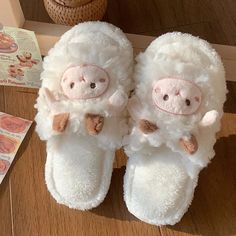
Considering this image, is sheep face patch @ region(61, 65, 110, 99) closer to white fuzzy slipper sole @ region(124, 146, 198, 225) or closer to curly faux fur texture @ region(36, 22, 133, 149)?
curly faux fur texture @ region(36, 22, 133, 149)

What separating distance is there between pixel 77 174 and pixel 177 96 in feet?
0.64

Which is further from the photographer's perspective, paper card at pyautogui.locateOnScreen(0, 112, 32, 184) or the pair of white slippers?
paper card at pyautogui.locateOnScreen(0, 112, 32, 184)

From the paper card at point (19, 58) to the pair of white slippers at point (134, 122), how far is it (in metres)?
0.08

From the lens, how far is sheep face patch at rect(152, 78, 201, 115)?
0.68 meters

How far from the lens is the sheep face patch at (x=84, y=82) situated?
0.70 metres

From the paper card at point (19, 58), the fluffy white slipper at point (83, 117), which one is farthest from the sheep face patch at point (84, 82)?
the paper card at point (19, 58)

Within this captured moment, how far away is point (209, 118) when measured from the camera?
0.67m

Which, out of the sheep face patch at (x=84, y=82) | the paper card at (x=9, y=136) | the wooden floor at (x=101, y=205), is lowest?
the wooden floor at (x=101, y=205)

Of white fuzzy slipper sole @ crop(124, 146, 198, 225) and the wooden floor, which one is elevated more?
white fuzzy slipper sole @ crop(124, 146, 198, 225)

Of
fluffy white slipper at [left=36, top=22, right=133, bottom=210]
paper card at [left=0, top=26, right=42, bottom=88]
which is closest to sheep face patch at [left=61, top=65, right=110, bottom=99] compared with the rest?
fluffy white slipper at [left=36, top=22, right=133, bottom=210]

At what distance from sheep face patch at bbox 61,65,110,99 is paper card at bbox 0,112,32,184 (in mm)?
167

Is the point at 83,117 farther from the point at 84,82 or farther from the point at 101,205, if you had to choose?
the point at 101,205

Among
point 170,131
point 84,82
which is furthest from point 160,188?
point 84,82

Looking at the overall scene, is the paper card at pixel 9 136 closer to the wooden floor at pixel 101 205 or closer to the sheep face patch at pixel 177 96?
the wooden floor at pixel 101 205
